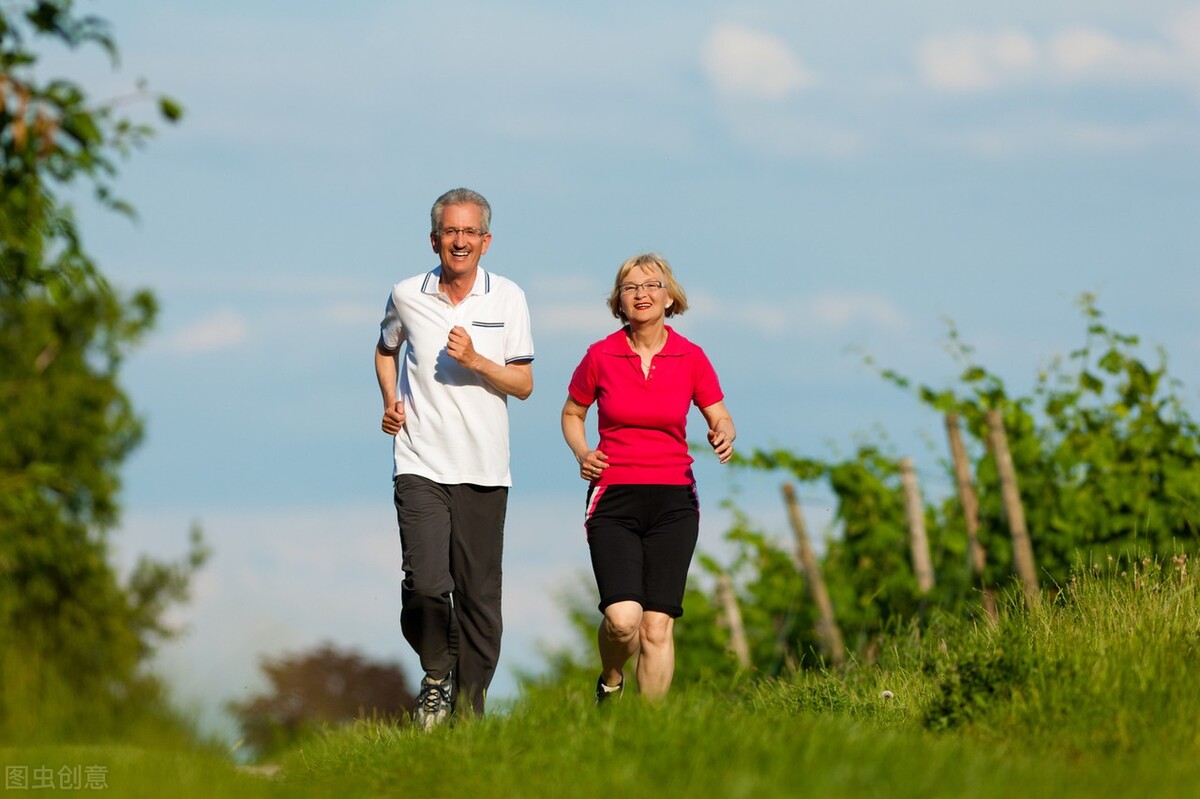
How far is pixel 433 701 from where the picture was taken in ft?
25.6

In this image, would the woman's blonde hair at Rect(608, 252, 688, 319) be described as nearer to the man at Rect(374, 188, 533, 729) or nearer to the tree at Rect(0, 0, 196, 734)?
the man at Rect(374, 188, 533, 729)

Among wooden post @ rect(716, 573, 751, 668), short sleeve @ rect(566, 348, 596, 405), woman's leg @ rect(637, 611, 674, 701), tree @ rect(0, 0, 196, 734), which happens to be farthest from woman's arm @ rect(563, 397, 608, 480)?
tree @ rect(0, 0, 196, 734)

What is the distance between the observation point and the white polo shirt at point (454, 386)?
7.68 m

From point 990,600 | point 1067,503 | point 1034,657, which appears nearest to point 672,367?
point 1034,657

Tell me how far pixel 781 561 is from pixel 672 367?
819 cm

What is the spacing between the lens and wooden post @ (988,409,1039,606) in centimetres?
1157

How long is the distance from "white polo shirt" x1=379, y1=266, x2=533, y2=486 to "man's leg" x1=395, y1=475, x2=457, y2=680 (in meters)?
0.11

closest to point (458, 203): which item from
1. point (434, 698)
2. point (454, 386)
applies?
point (454, 386)

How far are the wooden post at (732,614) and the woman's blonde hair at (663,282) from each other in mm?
7529

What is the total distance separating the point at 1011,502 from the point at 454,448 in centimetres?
578

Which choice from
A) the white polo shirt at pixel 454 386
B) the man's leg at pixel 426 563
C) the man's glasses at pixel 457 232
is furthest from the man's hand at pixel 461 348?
the man's leg at pixel 426 563

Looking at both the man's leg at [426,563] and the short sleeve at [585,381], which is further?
the man's leg at [426,563]

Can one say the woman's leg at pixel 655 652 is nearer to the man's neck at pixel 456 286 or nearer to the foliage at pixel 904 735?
the foliage at pixel 904 735

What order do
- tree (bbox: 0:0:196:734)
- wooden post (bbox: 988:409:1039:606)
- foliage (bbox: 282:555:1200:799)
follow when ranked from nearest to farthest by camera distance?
1. foliage (bbox: 282:555:1200:799)
2. wooden post (bbox: 988:409:1039:606)
3. tree (bbox: 0:0:196:734)
